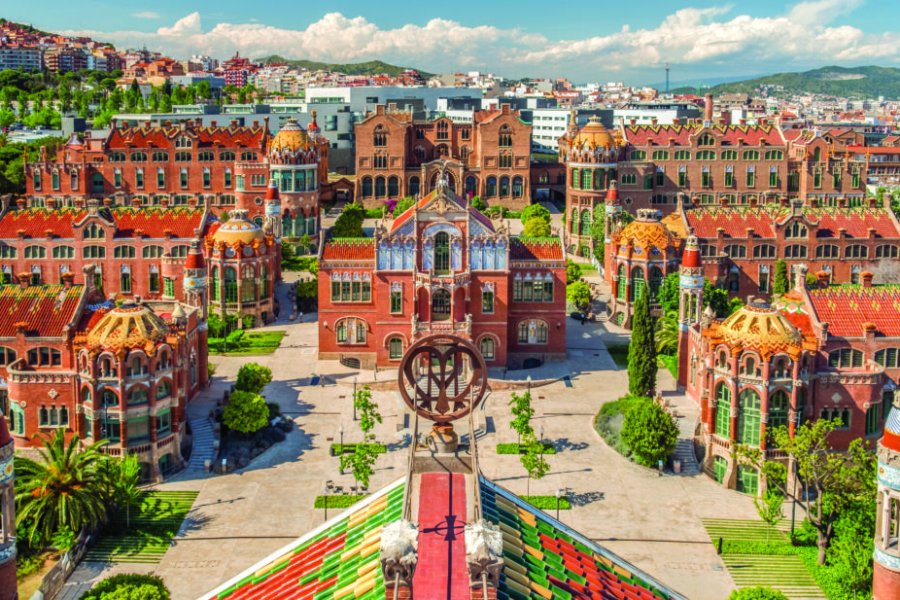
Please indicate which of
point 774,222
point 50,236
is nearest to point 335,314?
point 50,236

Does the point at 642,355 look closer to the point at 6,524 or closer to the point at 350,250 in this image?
the point at 350,250

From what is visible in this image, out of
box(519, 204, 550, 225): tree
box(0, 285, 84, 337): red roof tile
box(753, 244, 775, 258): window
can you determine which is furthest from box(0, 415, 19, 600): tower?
box(519, 204, 550, 225): tree

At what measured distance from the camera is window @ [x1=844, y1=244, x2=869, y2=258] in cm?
11024

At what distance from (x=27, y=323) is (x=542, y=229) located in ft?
261

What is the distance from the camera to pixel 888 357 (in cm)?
6881

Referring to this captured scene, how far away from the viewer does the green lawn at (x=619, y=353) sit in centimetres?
9128

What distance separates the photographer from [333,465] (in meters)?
68.3

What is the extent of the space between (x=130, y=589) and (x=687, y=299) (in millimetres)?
52650

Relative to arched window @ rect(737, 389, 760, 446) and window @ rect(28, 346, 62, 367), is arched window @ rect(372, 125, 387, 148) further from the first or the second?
arched window @ rect(737, 389, 760, 446)

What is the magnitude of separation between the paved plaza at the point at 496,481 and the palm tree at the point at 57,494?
2784 millimetres

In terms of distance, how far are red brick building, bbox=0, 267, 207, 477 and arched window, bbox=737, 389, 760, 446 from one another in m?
36.4

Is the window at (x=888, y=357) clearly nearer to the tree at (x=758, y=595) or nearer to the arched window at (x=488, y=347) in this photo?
the tree at (x=758, y=595)

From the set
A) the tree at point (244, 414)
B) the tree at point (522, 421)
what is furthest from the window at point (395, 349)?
the tree at point (244, 414)

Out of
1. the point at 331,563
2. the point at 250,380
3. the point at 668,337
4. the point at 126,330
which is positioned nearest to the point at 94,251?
the point at 250,380
